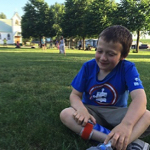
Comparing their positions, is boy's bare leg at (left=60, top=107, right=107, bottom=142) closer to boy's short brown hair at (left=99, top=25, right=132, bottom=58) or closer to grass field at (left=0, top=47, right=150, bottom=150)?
grass field at (left=0, top=47, right=150, bottom=150)

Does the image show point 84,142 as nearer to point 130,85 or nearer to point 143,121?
point 143,121

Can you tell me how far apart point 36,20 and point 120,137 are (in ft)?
138

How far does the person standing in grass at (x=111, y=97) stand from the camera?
174cm

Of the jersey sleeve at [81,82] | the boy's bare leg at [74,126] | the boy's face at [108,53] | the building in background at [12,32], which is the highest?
the building in background at [12,32]

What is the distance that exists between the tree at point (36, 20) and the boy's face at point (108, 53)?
3984 cm

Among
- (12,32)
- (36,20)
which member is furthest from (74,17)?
(12,32)

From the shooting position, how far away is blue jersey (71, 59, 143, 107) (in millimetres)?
2006

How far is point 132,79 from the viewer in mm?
1940

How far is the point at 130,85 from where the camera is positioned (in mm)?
1928

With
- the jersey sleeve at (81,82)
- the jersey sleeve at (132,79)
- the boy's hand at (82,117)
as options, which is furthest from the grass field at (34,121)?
the jersey sleeve at (132,79)

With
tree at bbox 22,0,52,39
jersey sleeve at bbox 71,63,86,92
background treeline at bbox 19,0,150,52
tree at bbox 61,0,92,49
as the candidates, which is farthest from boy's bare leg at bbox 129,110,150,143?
tree at bbox 22,0,52,39

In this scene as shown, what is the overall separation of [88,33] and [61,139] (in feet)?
109

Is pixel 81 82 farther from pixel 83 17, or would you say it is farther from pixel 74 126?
pixel 83 17

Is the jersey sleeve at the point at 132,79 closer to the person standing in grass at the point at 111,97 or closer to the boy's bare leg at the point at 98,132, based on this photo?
the person standing in grass at the point at 111,97
